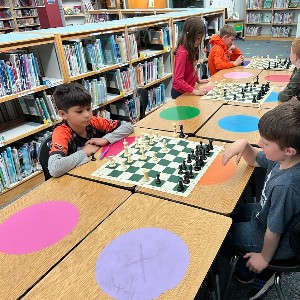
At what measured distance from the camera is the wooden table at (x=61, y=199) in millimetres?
1170

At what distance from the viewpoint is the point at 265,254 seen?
147cm

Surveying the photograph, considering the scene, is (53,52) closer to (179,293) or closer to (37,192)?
(37,192)

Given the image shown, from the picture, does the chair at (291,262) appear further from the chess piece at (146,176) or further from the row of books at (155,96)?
the row of books at (155,96)

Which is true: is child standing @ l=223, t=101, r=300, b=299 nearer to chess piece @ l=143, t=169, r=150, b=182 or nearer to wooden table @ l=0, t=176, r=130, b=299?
chess piece @ l=143, t=169, r=150, b=182

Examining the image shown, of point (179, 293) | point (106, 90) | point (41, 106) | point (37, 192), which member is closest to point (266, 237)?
point (179, 293)

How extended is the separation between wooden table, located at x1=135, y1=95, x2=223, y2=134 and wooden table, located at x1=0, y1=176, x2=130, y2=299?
92 cm

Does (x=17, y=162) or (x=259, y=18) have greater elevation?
(x=259, y=18)

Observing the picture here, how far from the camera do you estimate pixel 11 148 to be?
3131 mm

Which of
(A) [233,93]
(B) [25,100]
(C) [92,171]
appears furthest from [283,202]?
(B) [25,100]

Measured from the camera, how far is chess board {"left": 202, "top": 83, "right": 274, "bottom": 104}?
2.95 meters

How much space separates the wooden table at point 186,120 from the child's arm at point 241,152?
1.84 ft

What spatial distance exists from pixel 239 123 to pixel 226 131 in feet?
0.64

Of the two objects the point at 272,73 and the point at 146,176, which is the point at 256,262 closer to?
the point at 146,176

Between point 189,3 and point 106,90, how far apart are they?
7307mm
